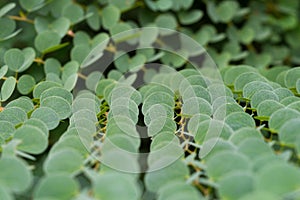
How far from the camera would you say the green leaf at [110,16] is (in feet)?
3.06

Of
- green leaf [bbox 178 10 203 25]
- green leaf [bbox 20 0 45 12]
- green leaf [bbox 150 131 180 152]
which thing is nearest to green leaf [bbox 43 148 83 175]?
green leaf [bbox 150 131 180 152]

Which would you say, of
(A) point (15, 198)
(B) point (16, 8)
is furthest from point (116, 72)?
(A) point (15, 198)

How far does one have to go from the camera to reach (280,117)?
56 centimetres

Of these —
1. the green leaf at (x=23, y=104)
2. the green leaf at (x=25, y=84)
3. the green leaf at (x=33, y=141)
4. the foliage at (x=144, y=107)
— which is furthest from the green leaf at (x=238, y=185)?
the green leaf at (x=25, y=84)

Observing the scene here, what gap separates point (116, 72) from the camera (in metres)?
0.83

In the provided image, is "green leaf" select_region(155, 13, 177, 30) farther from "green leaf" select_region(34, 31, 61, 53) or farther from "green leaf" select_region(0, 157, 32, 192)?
"green leaf" select_region(0, 157, 32, 192)

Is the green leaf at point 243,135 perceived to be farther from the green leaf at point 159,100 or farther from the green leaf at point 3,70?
the green leaf at point 3,70

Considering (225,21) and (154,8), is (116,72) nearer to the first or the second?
(154,8)

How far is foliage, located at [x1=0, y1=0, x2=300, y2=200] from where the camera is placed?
45 cm

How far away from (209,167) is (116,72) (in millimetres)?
408

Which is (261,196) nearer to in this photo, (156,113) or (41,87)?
(156,113)

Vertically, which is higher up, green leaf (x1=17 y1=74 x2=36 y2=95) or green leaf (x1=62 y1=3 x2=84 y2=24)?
green leaf (x1=62 y1=3 x2=84 y2=24)

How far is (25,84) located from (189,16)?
44cm

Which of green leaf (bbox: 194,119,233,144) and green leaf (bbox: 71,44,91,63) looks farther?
green leaf (bbox: 71,44,91,63)
